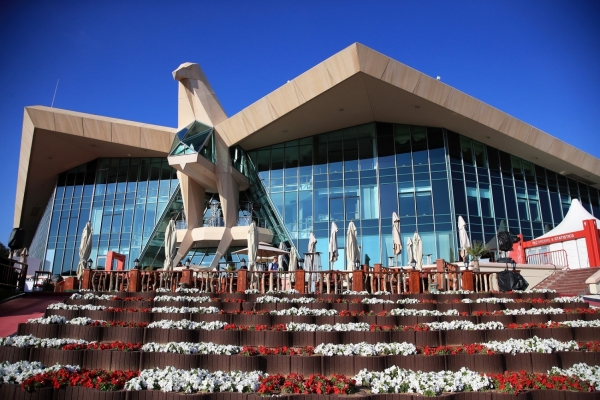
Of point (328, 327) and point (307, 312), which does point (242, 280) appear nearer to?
point (307, 312)

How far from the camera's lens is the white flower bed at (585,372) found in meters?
5.82

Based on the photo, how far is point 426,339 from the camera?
8.94m

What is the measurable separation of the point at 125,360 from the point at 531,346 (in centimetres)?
689

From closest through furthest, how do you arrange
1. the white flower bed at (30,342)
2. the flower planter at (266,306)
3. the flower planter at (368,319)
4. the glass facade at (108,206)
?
1. the white flower bed at (30,342)
2. the flower planter at (368,319)
3. the flower planter at (266,306)
4. the glass facade at (108,206)

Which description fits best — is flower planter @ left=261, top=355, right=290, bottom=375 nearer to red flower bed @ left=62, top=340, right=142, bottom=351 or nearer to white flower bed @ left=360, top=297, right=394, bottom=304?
red flower bed @ left=62, top=340, right=142, bottom=351

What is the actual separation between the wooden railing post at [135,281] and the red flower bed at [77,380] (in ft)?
31.8

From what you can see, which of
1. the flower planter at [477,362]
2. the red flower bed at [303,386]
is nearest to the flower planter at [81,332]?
the red flower bed at [303,386]

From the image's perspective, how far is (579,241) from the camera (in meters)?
23.0

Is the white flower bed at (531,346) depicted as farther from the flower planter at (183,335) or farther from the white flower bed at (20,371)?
the white flower bed at (20,371)

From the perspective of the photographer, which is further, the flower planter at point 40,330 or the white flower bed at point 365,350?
the flower planter at point 40,330

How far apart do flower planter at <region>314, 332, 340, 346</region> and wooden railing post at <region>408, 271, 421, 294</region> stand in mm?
6919

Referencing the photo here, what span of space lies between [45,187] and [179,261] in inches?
→ 667

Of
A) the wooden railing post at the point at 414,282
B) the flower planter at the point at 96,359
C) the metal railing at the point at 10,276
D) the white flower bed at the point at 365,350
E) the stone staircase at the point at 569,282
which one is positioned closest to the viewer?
the flower planter at the point at 96,359

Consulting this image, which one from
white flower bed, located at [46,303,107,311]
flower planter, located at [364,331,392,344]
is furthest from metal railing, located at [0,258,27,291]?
flower planter, located at [364,331,392,344]
